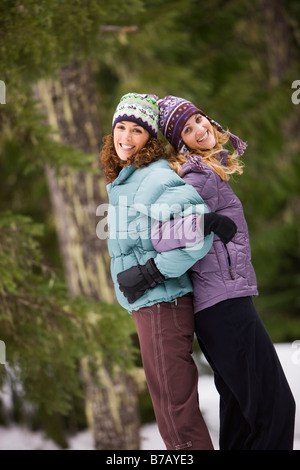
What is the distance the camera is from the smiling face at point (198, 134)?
9.95ft

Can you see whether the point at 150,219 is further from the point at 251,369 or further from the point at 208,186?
the point at 251,369

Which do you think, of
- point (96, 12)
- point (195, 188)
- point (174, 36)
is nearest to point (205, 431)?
point (195, 188)

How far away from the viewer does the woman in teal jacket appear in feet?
9.07

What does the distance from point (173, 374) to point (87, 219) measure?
2884 mm

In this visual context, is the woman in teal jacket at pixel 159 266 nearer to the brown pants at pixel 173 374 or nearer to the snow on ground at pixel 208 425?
the brown pants at pixel 173 374

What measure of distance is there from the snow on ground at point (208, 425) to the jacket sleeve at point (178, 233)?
2372 millimetres

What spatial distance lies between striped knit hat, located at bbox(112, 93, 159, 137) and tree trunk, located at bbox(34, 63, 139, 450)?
2.48m

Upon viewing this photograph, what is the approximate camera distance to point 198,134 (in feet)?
9.96

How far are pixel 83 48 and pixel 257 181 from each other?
361 cm

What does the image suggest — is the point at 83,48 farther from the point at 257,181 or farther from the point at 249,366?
the point at 257,181

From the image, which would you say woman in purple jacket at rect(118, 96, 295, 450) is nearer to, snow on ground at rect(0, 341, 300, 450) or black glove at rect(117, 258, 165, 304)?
black glove at rect(117, 258, 165, 304)

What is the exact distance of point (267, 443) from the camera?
2941 millimetres

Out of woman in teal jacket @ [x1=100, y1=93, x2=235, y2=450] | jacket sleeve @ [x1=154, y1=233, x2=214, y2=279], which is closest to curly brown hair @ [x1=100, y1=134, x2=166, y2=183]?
woman in teal jacket @ [x1=100, y1=93, x2=235, y2=450]
